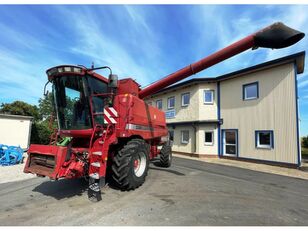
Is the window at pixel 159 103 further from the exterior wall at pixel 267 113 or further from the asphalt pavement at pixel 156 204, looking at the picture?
the asphalt pavement at pixel 156 204

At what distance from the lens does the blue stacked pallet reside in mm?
9641

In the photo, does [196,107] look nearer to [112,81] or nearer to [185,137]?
[185,137]

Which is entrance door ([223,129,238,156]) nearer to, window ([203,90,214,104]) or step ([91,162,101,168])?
window ([203,90,214,104])

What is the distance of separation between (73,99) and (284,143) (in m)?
11.3

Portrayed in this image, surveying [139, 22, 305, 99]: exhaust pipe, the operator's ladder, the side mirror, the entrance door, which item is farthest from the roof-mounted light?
the entrance door

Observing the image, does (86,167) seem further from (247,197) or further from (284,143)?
(284,143)

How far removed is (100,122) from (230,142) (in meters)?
11.2

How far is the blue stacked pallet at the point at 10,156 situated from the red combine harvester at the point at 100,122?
5956 millimetres

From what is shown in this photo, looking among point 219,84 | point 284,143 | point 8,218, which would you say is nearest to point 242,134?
point 284,143

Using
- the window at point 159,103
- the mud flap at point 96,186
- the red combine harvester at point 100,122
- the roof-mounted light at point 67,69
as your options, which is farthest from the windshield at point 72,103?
the window at point 159,103

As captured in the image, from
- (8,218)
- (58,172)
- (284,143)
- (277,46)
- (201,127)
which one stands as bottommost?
(8,218)

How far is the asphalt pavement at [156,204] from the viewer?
3768 millimetres

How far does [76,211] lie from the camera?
404 centimetres
